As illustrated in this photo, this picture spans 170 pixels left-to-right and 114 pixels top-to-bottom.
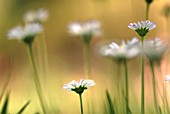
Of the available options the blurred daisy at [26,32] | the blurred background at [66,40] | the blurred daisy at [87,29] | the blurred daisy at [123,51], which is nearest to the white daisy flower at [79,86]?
the blurred daisy at [123,51]

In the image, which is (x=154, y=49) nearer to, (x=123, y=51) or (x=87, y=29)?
(x=123, y=51)

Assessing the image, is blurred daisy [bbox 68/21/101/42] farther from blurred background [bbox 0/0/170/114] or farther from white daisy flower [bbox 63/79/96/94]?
white daisy flower [bbox 63/79/96/94]

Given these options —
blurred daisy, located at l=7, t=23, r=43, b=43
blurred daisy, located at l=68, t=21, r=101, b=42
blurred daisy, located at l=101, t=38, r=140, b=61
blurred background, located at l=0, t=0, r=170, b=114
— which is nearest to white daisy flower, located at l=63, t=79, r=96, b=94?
blurred daisy, located at l=101, t=38, r=140, b=61

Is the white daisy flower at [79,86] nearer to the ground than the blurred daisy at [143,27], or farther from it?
nearer to the ground

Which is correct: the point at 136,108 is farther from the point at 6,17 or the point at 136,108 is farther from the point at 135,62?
the point at 6,17

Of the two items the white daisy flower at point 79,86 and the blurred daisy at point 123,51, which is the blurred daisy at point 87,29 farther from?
the white daisy flower at point 79,86

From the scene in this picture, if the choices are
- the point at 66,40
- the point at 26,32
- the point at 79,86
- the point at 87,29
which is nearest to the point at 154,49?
the point at 79,86

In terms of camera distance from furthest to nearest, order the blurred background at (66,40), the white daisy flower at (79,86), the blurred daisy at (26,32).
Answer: the blurred background at (66,40)
the blurred daisy at (26,32)
the white daisy flower at (79,86)

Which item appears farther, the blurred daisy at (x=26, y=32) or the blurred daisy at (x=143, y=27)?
the blurred daisy at (x=26, y=32)

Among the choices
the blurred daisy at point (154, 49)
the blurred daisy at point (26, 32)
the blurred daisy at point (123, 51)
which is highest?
the blurred daisy at point (26, 32)
